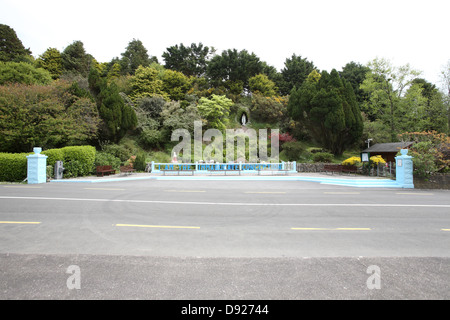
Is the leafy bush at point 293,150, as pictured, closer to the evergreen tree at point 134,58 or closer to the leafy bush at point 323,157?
the leafy bush at point 323,157

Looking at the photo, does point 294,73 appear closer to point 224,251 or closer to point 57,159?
point 57,159

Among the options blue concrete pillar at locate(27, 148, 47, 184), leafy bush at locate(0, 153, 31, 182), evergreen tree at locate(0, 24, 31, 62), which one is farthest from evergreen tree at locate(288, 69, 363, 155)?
evergreen tree at locate(0, 24, 31, 62)

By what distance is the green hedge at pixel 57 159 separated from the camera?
15.3 meters

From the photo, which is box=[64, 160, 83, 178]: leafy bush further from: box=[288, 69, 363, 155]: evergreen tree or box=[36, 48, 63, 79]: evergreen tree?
box=[36, 48, 63, 79]: evergreen tree

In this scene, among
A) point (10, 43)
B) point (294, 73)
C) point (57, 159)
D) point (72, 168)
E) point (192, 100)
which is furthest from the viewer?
point (294, 73)

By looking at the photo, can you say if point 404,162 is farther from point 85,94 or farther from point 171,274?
point 85,94

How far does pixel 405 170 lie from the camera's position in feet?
45.1

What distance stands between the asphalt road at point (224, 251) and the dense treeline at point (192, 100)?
13.5 meters

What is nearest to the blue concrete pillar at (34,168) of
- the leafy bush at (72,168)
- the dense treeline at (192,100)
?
the leafy bush at (72,168)

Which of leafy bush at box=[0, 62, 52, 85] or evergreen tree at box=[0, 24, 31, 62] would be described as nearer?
leafy bush at box=[0, 62, 52, 85]

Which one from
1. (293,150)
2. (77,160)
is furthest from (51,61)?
(293,150)

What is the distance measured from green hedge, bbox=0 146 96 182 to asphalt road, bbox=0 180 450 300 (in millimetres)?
8826

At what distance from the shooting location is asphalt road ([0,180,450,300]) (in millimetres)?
3059

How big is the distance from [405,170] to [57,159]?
22468mm
